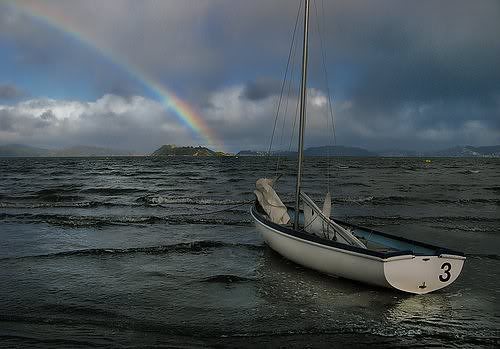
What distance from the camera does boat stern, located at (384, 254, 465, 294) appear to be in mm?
9539

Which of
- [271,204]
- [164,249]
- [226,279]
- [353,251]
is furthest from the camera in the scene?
[164,249]

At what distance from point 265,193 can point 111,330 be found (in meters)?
8.70

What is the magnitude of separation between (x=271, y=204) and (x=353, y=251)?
18.6 feet

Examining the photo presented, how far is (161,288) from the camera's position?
11.2 m

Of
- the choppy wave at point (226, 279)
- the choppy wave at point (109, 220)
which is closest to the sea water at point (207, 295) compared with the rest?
the choppy wave at point (226, 279)

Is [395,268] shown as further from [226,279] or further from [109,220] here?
[109,220]

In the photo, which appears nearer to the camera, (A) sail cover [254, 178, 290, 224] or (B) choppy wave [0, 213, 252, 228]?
(A) sail cover [254, 178, 290, 224]

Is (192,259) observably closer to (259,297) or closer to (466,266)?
(259,297)

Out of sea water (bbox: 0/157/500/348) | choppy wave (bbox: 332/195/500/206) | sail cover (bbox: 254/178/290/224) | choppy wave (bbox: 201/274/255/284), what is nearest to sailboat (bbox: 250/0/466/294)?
sail cover (bbox: 254/178/290/224)

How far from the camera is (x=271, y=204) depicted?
51.0ft

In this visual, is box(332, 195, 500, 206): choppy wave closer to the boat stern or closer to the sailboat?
the sailboat

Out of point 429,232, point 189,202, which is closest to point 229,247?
point 429,232

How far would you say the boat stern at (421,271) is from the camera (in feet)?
31.3

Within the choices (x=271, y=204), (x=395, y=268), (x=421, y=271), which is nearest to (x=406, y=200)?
(x=271, y=204)
